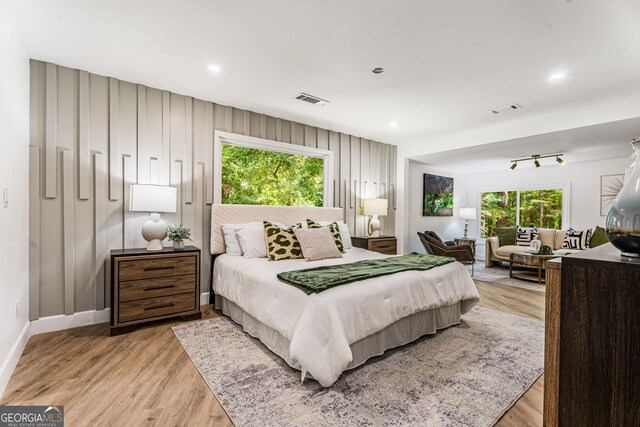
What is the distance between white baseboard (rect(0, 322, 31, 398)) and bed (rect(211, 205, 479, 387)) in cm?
156

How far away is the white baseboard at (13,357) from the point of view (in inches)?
77.5

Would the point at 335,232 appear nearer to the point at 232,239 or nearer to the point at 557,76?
the point at 232,239

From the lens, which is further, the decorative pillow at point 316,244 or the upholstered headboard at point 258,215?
the upholstered headboard at point 258,215

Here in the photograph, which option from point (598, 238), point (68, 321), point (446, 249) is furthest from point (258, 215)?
point (598, 238)

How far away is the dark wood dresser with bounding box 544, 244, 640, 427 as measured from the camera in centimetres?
97

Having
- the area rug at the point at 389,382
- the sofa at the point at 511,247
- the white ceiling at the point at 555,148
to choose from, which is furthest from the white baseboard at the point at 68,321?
the sofa at the point at 511,247

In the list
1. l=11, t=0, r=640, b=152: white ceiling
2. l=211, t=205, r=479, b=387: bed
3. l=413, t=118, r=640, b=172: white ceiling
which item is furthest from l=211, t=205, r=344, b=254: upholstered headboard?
l=413, t=118, r=640, b=172: white ceiling

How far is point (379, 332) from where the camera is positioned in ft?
7.95

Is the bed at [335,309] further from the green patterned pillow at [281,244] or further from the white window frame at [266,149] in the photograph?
the white window frame at [266,149]

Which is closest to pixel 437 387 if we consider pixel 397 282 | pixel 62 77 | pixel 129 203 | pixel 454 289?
pixel 397 282

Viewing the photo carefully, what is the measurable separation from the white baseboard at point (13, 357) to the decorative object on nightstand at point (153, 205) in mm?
1115

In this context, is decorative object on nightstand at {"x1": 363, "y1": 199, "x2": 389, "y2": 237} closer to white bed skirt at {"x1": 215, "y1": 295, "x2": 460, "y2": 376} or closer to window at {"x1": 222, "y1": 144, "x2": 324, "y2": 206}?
window at {"x1": 222, "y1": 144, "x2": 324, "y2": 206}

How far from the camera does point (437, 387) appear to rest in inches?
80.0

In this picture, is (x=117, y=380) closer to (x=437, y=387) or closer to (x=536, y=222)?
(x=437, y=387)
